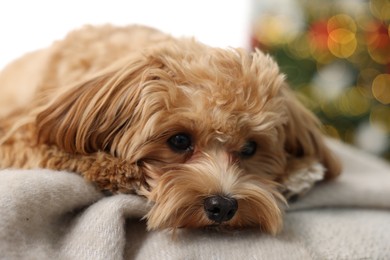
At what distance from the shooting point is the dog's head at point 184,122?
4.38ft

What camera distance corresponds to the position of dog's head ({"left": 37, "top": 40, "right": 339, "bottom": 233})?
4.38 ft

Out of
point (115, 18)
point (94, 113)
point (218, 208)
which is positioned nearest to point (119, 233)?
point (218, 208)

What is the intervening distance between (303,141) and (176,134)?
450 mm

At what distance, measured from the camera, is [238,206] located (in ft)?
4.28

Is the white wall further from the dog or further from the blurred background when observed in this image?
the dog

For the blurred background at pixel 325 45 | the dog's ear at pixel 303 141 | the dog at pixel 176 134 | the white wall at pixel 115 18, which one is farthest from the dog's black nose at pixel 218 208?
the blurred background at pixel 325 45

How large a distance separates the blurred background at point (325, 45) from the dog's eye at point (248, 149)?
4.97 feet

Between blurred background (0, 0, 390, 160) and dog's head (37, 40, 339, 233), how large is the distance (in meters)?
1.59

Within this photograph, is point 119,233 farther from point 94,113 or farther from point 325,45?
point 325,45

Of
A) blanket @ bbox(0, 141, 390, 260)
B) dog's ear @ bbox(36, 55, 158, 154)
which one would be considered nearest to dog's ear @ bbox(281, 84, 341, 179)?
blanket @ bbox(0, 141, 390, 260)

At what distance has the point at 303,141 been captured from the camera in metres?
1.68

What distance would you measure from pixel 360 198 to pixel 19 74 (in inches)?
43.7

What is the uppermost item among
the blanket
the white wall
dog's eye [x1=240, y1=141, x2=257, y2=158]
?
dog's eye [x1=240, y1=141, x2=257, y2=158]

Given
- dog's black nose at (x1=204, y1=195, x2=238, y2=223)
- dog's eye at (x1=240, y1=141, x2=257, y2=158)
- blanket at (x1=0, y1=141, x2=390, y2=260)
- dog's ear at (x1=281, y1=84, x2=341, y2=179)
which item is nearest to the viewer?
blanket at (x1=0, y1=141, x2=390, y2=260)
